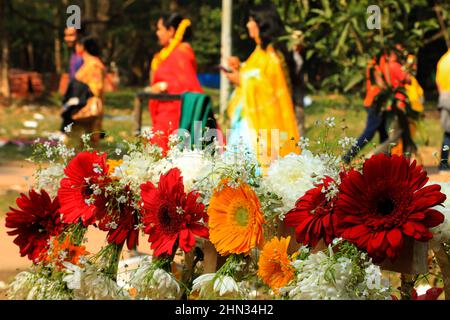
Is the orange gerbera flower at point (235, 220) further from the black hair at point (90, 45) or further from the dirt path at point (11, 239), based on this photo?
the black hair at point (90, 45)

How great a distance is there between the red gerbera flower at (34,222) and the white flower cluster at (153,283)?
37 centimetres

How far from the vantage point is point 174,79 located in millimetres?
9805

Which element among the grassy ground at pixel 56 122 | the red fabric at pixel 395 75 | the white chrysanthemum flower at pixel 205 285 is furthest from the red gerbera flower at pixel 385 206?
the grassy ground at pixel 56 122

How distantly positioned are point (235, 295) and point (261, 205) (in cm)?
30

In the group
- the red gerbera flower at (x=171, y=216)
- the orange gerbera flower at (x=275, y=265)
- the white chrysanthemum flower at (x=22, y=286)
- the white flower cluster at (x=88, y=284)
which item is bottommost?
the white chrysanthemum flower at (x=22, y=286)

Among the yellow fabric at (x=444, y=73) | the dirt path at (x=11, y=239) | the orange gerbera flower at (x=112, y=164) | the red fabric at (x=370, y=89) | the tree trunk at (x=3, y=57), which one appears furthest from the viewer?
the tree trunk at (x=3, y=57)

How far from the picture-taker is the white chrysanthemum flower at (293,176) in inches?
123

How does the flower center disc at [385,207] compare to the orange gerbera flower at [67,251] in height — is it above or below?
above

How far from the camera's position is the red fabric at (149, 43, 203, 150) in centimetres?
960

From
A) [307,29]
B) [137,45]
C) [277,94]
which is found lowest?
[137,45]
